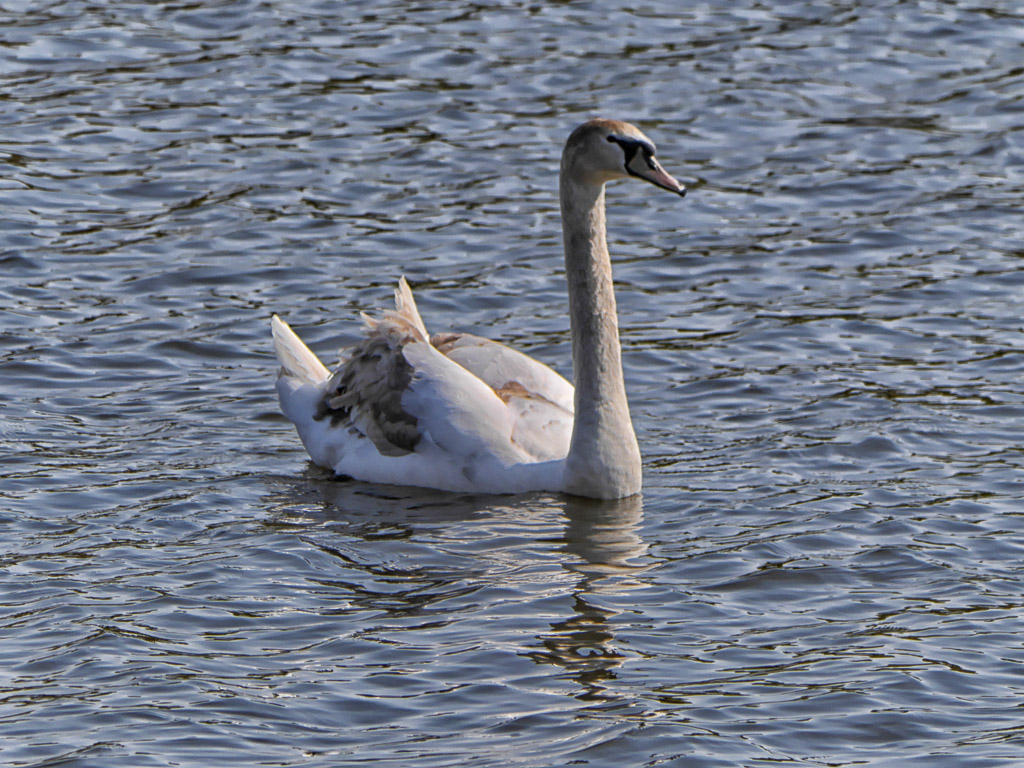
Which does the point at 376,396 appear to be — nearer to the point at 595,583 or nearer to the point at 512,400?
the point at 512,400

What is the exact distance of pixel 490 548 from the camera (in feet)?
29.4

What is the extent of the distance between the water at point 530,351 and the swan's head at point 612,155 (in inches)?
65.8

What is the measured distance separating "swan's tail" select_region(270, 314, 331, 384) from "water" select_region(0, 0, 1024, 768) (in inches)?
17.4

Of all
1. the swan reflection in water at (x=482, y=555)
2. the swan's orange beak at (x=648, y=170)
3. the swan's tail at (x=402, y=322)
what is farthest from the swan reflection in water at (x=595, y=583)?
the swan's orange beak at (x=648, y=170)

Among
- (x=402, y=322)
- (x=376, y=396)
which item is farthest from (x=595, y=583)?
(x=402, y=322)

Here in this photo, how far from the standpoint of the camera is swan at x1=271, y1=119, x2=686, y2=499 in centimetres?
959

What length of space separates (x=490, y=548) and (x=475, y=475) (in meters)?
0.88

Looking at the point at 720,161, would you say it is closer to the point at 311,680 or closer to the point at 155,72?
the point at 155,72

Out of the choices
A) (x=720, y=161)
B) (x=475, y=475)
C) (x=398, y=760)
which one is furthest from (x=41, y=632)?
(x=720, y=161)

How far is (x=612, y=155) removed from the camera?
9.41 m

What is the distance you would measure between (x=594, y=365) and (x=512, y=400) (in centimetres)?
60

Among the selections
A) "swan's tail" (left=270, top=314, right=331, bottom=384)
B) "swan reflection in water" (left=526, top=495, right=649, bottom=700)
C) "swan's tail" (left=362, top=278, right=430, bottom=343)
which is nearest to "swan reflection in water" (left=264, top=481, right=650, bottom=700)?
"swan reflection in water" (left=526, top=495, right=649, bottom=700)

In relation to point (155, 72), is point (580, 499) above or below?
below

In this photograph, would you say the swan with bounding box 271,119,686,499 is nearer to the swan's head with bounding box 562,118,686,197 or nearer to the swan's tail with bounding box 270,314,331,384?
the swan's head with bounding box 562,118,686,197
